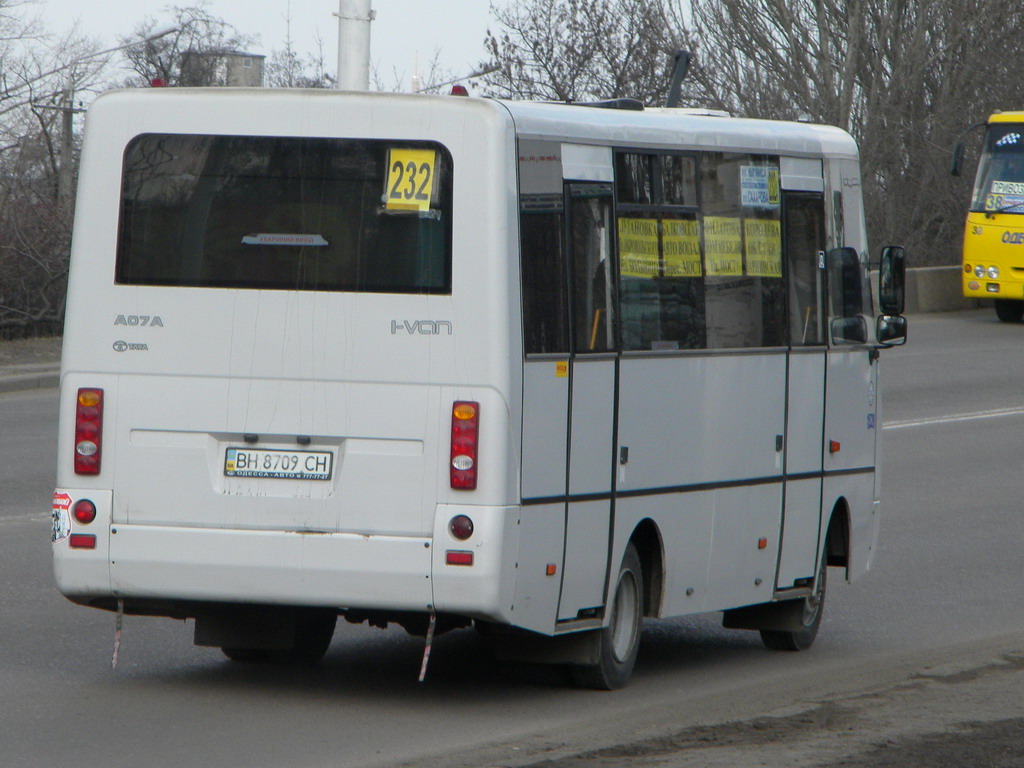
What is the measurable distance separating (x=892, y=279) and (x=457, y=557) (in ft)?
12.1

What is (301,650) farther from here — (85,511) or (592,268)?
(592,268)

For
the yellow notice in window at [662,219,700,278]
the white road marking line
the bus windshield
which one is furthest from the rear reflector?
the bus windshield

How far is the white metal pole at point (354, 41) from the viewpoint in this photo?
17250 millimetres

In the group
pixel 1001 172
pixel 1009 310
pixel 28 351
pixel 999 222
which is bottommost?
pixel 28 351

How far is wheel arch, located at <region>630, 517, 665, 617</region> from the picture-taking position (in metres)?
8.26

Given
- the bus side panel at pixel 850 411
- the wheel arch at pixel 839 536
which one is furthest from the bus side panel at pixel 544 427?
the wheel arch at pixel 839 536

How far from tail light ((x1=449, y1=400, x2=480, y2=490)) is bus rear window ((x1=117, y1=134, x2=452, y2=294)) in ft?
1.58

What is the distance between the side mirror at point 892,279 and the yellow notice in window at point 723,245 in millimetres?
1373

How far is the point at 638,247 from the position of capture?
8086 mm

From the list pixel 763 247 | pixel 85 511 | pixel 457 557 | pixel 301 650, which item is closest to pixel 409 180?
pixel 457 557

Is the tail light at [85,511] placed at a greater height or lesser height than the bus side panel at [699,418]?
lesser

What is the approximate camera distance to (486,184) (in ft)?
23.6

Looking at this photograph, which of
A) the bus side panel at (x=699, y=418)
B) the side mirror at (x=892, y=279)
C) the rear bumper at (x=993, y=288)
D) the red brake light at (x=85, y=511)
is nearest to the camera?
the red brake light at (x=85, y=511)

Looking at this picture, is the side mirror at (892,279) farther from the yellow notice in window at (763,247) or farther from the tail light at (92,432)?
the tail light at (92,432)
